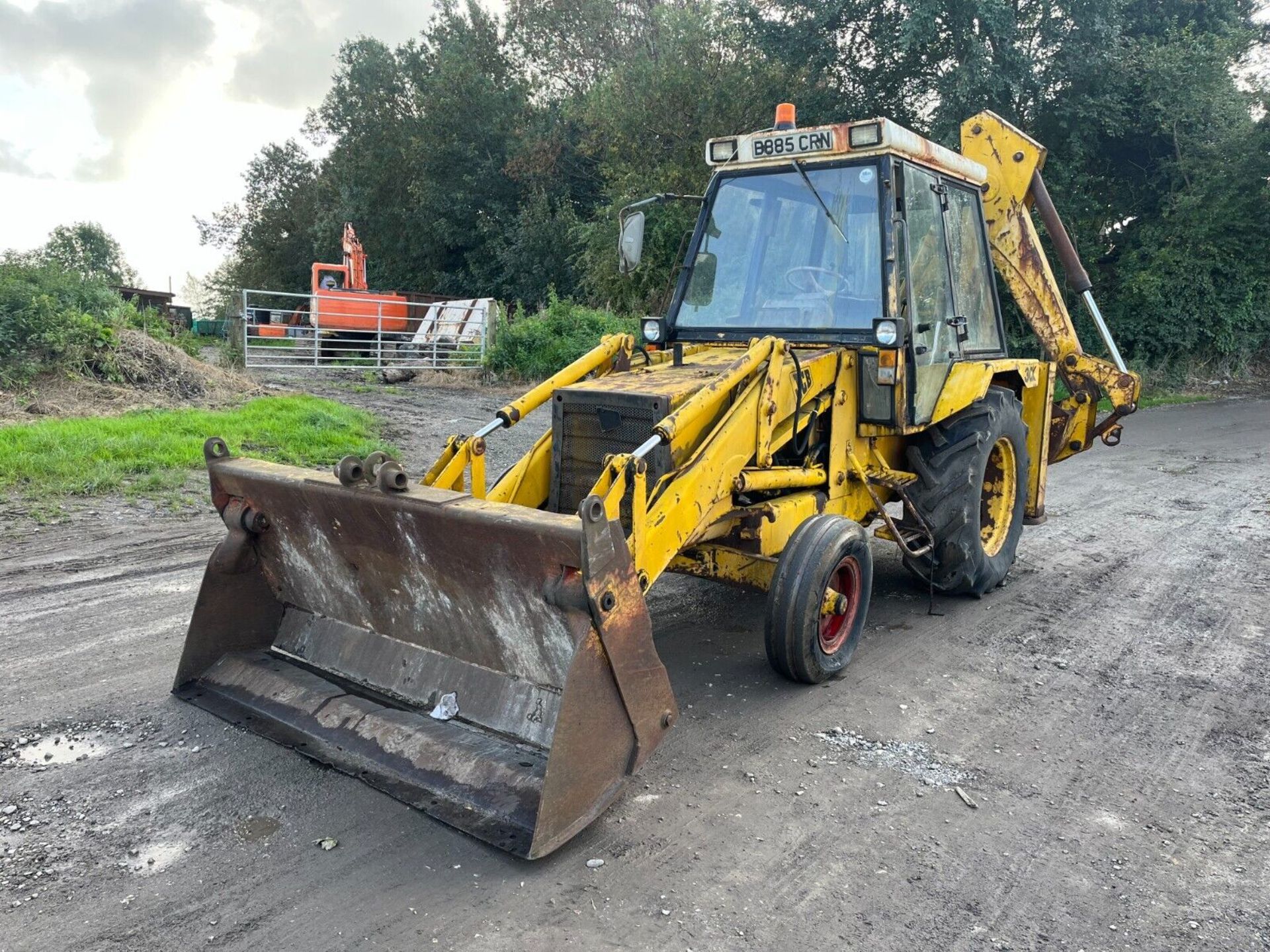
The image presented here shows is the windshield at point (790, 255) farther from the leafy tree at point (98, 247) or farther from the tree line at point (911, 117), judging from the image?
the leafy tree at point (98, 247)

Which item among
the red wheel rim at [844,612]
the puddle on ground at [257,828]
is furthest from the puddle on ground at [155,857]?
the red wheel rim at [844,612]

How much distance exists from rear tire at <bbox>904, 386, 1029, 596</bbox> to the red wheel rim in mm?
1047

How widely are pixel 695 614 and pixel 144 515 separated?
4.83m

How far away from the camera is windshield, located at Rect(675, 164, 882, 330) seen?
16.7 feet

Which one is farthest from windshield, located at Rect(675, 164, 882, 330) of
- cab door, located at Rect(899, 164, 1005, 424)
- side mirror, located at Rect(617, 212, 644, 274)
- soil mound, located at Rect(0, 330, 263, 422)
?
soil mound, located at Rect(0, 330, 263, 422)

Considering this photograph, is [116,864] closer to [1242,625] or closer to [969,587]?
[969,587]

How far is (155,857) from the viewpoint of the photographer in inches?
124

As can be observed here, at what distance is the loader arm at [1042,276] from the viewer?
6793mm

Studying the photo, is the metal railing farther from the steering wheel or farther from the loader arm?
the steering wheel

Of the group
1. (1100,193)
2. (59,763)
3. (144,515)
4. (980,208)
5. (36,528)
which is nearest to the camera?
(59,763)

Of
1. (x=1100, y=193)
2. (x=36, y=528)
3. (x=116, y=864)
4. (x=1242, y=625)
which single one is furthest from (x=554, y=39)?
(x=116, y=864)

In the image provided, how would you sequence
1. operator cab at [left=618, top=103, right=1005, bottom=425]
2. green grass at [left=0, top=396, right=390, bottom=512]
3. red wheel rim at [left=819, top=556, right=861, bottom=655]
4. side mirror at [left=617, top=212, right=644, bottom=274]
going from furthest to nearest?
green grass at [left=0, top=396, right=390, bottom=512] < side mirror at [left=617, top=212, right=644, bottom=274] < operator cab at [left=618, top=103, right=1005, bottom=425] < red wheel rim at [left=819, top=556, right=861, bottom=655]

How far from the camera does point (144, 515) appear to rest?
7801 millimetres

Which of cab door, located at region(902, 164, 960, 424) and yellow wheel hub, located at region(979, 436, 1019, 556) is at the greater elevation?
cab door, located at region(902, 164, 960, 424)
